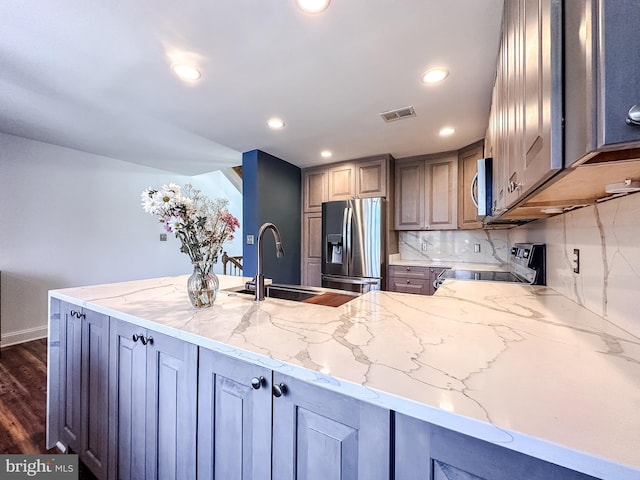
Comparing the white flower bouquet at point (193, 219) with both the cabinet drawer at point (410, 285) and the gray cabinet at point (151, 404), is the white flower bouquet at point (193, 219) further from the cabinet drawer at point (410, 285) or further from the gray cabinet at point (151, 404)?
the cabinet drawer at point (410, 285)

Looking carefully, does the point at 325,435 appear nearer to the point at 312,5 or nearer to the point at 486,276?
the point at 312,5

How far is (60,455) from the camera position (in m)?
1.43

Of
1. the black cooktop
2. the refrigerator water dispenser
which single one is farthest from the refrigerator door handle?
the black cooktop

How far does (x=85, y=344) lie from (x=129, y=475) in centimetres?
64

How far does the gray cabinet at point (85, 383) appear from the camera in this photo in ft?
4.08

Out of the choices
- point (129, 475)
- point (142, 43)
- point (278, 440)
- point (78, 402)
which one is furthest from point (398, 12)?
point (78, 402)

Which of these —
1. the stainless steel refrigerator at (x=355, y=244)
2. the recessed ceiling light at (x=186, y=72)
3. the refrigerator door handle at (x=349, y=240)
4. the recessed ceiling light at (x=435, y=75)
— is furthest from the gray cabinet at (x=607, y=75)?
→ the refrigerator door handle at (x=349, y=240)

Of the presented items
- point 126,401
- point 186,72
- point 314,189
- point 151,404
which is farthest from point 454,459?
point 314,189

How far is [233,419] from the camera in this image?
82 cm

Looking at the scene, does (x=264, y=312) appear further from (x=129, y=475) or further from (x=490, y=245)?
(x=490, y=245)

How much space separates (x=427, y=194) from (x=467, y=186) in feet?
1.44

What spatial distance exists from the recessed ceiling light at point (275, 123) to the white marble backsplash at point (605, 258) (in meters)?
2.21

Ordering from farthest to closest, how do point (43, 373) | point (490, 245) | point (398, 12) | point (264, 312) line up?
point (490, 245), point (43, 373), point (398, 12), point (264, 312)

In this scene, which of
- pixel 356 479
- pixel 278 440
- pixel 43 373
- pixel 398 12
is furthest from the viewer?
pixel 43 373
